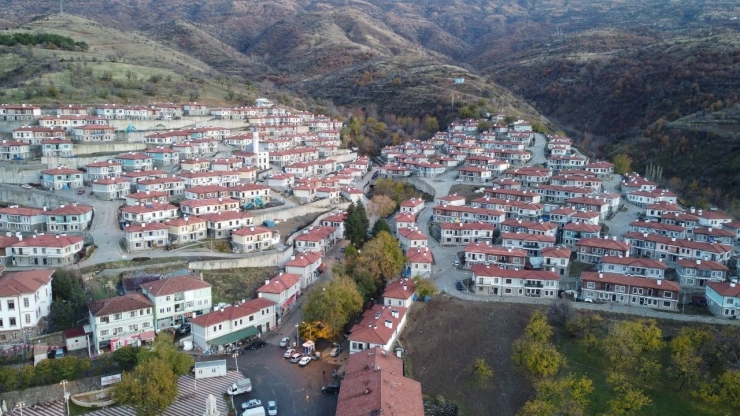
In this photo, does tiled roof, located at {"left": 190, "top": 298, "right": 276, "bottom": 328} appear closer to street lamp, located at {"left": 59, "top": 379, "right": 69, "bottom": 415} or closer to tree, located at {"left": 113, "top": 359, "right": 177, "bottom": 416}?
tree, located at {"left": 113, "top": 359, "right": 177, "bottom": 416}

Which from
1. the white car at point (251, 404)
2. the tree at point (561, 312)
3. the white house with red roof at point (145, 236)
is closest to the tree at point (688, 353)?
the tree at point (561, 312)

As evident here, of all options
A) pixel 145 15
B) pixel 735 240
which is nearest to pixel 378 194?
pixel 735 240

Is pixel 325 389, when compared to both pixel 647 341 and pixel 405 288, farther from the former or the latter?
pixel 647 341

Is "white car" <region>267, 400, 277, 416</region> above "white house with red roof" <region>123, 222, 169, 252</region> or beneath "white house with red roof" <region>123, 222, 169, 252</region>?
beneath

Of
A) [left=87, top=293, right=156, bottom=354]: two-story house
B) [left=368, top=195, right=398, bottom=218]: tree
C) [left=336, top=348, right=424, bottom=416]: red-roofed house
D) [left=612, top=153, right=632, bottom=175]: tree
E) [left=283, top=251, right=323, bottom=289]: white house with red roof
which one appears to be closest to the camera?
[left=336, top=348, right=424, bottom=416]: red-roofed house

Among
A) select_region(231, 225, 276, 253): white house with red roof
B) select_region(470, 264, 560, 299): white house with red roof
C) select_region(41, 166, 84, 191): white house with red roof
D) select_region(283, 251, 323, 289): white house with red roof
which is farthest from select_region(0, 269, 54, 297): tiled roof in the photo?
select_region(470, 264, 560, 299): white house with red roof

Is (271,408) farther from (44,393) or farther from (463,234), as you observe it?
(463,234)

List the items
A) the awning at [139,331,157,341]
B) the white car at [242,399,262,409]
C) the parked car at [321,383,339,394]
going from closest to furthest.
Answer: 1. the white car at [242,399,262,409]
2. the parked car at [321,383,339,394]
3. the awning at [139,331,157,341]
